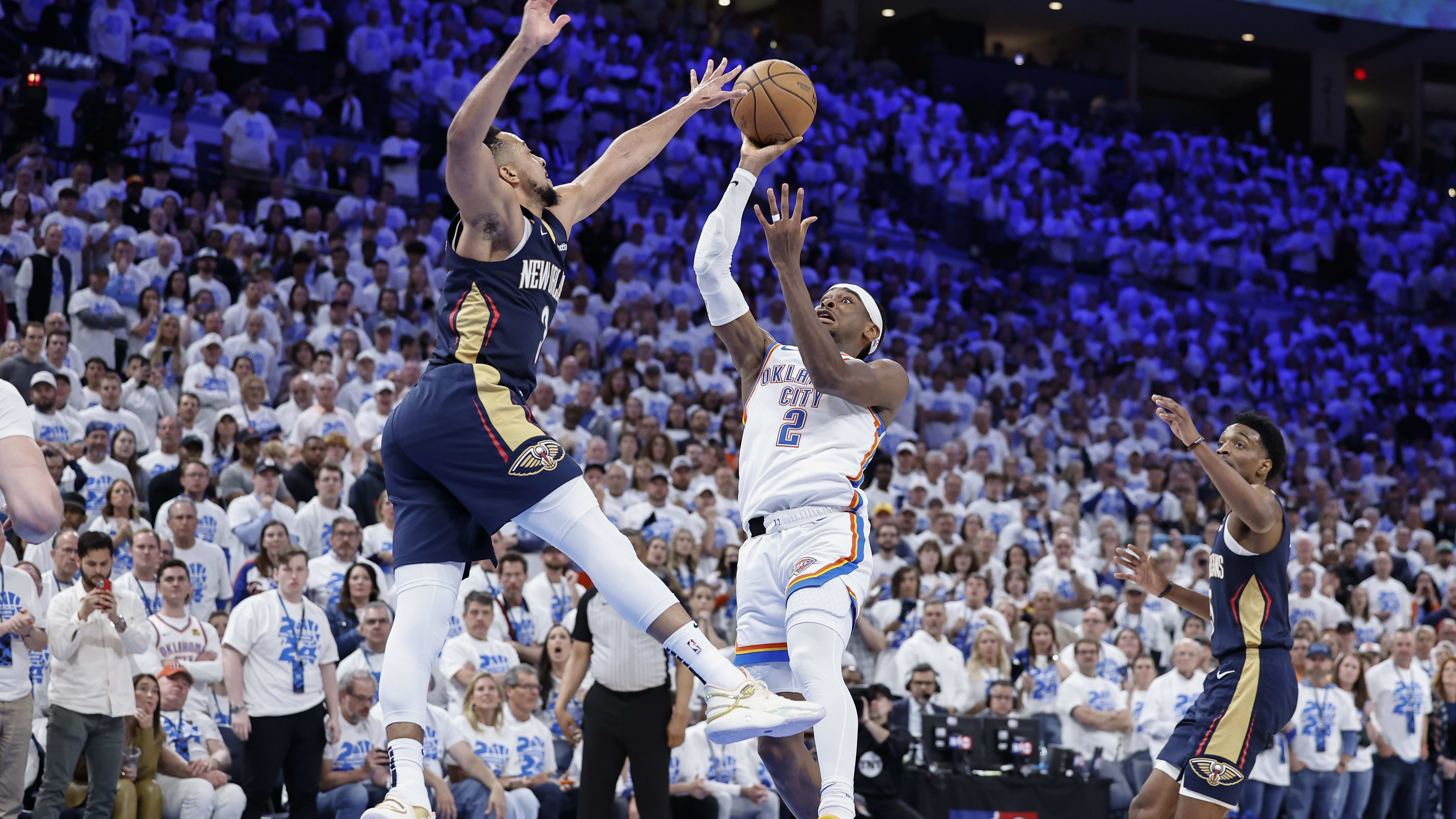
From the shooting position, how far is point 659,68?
22.8 meters

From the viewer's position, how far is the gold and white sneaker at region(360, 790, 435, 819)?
4797mm

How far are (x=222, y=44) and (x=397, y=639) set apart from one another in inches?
627

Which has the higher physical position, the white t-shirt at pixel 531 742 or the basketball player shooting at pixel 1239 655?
the basketball player shooting at pixel 1239 655

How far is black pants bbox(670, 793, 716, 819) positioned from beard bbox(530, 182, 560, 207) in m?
7.15

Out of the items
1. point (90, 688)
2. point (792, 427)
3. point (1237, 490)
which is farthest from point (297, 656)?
point (1237, 490)

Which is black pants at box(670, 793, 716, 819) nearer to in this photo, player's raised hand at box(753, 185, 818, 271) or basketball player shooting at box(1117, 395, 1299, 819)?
basketball player shooting at box(1117, 395, 1299, 819)

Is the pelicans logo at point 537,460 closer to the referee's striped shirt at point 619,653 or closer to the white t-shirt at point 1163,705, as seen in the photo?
the referee's striped shirt at point 619,653

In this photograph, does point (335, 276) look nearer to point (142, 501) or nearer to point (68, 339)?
point (68, 339)

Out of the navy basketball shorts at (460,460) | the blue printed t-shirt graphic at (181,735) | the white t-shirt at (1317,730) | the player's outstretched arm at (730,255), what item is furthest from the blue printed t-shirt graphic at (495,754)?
the white t-shirt at (1317,730)

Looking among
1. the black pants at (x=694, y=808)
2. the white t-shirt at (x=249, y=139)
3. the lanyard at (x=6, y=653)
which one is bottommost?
the black pants at (x=694, y=808)

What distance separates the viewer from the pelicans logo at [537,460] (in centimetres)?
505

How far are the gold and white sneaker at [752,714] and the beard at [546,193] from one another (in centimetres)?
194

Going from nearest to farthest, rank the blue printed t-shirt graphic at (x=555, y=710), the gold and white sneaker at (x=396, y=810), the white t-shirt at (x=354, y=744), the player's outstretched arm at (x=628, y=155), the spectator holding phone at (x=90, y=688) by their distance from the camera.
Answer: the gold and white sneaker at (x=396, y=810) < the player's outstretched arm at (x=628, y=155) < the spectator holding phone at (x=90, y=688) < the white t-shirt at (x=354, y=744) < the blue printed t-shirt graphic at (x=555, y=710)

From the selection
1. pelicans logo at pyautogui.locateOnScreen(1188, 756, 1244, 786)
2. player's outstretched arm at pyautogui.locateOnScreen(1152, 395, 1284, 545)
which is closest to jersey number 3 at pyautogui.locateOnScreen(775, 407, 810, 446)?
player's outstretched arm at pyautogui.locateOnScreen(1152, 395, 1284, 545)
